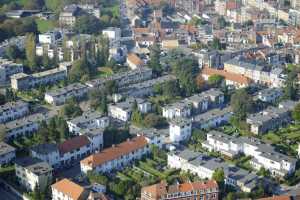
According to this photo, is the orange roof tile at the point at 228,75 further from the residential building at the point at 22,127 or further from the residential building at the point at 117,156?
the residential building at the point at 22,127

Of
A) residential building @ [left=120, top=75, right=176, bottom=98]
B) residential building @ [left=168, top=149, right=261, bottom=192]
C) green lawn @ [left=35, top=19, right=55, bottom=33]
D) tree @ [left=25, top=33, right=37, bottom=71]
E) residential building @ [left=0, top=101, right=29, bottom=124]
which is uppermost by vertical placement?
green lawn @ [left=35, top=19, right=55, bottom=33]

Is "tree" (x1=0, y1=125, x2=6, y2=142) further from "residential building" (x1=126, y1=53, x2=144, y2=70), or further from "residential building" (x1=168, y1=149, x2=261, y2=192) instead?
"residential building" (x1=126, y1=53, x2=144, y2=70)

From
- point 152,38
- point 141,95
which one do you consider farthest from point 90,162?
point 152,38

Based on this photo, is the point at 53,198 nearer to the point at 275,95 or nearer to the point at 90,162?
the point at 90,162

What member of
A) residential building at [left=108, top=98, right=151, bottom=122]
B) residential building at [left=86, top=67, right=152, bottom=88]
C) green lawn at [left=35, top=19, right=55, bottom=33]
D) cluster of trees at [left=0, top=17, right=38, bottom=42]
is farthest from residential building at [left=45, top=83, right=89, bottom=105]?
green lawn at [left=35, top=19, right=55, bottom=33]

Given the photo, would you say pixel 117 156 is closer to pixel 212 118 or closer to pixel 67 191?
pixel 67 191

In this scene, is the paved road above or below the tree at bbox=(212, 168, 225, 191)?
below
